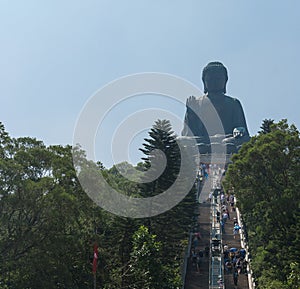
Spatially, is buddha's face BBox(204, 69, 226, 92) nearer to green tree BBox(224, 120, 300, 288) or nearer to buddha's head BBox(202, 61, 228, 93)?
buddha's head BBox(202, 61, 228, 93)

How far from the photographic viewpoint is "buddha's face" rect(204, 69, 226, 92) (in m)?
48.9

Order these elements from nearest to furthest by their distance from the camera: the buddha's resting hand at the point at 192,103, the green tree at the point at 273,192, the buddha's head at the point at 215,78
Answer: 1. the green tree at the point at 273,192
2. the buddha's resting hand at the point at 192,103
3. the buddha's head at the point at 215,78

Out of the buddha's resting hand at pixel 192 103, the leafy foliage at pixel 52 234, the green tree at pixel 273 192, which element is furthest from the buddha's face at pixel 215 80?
the leafy foliage at pixel 52 234

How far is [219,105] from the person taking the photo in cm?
4812

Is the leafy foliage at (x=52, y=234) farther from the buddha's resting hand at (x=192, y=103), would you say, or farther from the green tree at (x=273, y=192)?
the buddha's resting hand at (x=192, y=103)

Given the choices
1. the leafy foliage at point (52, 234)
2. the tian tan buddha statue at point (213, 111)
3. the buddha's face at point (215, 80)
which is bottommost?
the leafy foliage at point (52, 234)

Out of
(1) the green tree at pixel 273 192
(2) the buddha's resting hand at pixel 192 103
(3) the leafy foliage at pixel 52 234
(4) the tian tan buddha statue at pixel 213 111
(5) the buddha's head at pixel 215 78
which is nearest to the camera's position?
(3) the leafy foliage at pixel 52 234

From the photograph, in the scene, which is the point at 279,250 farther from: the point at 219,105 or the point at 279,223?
the point at 219,105

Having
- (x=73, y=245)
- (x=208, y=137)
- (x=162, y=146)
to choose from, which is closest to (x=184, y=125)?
(x=208, y=137)

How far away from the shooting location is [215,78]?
4894cm

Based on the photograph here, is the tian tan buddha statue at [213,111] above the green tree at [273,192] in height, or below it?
above

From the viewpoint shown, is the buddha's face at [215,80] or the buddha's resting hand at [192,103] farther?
the buddha's face at [215,80]

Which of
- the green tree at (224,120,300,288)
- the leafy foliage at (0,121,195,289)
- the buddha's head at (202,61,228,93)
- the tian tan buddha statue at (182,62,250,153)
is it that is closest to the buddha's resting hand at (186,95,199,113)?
the tian tan buddha statue at (182,62,250,153)

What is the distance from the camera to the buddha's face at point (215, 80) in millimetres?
48906
